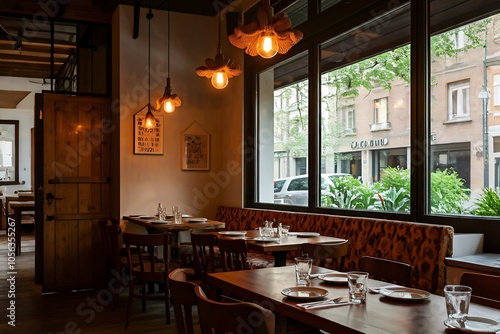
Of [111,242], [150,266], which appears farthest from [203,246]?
[111,242]

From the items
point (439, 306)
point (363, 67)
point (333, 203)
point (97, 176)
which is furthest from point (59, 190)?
point (439, 306)

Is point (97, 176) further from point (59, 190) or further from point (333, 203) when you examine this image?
point (333, 203)

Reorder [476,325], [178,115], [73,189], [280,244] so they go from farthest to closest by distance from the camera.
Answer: [178,115] → [73,189] → [280,244] → [476,325]

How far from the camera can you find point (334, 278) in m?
2.36

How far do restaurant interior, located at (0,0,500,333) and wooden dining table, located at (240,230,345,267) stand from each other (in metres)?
0.02

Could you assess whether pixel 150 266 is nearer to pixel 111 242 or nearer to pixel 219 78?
pixel 111 242

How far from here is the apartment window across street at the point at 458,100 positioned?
3.69m

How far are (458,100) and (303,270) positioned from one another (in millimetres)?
2238

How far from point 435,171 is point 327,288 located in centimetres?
209

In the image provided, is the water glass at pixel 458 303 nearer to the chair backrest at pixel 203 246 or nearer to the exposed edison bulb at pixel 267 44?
the exposed edison bulb at pixel 267 44

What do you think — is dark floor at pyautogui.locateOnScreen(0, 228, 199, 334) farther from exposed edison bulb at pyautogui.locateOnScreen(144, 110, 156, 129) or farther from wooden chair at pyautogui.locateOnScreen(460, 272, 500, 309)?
wooden chair at pyautogui.locateOnScreen(460, 272, 500, 309)

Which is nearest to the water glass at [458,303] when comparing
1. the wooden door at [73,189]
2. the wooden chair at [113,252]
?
the wooden chair at [113,252]

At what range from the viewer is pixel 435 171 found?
3.88 m

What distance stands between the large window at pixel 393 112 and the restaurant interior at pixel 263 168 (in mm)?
17
